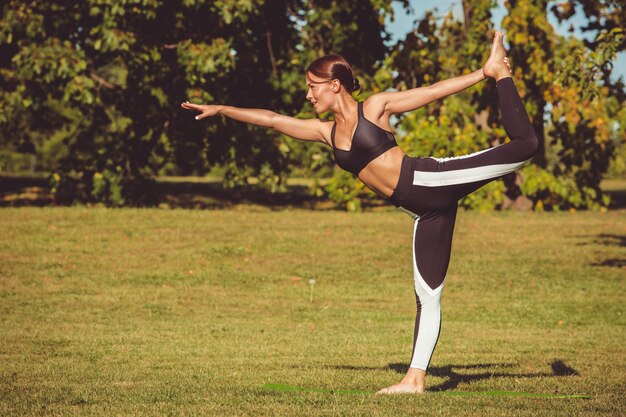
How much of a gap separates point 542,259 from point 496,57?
1247 cm

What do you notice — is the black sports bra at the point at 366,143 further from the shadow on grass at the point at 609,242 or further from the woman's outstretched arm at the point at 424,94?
the shadow on grass at the point at 609,242

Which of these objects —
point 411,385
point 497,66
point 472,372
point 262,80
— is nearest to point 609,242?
point 262,80

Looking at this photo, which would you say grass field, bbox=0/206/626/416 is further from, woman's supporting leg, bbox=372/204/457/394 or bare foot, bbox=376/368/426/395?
woman's supporting leg, bbox=372/204/457/394

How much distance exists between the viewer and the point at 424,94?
6.62 m

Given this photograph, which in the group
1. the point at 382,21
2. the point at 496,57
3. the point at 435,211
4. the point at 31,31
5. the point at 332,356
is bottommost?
the point at 332,356

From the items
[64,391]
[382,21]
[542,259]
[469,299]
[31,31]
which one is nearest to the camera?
[64,391]

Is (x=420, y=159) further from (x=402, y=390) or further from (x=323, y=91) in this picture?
(x=402, y=390)

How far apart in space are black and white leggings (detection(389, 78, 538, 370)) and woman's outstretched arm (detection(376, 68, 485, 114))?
0.21 meters

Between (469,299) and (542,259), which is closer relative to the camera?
(469,299)

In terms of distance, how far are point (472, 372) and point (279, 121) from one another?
316 centimetres

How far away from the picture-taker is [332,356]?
9.66m

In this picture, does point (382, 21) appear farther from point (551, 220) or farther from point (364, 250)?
point (364, 250)

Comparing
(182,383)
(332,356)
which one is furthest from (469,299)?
(182,383)

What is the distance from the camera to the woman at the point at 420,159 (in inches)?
255
